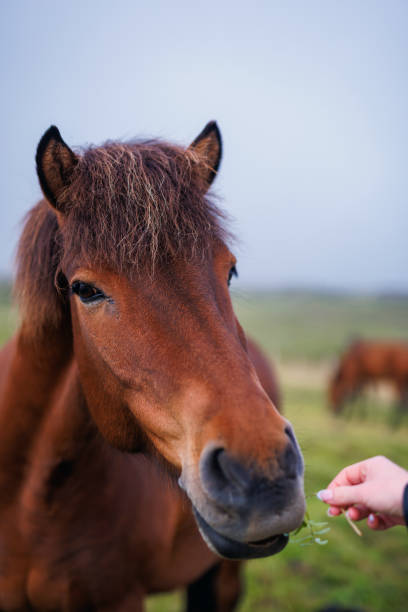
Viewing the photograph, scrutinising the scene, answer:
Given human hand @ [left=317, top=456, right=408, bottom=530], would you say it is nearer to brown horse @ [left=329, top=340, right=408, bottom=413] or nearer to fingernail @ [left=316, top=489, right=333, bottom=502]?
fingernail @ [left=316, top=489, right=333, bottom=502]

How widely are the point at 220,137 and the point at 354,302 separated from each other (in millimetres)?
66455

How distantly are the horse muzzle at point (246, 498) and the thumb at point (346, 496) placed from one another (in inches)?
12.1

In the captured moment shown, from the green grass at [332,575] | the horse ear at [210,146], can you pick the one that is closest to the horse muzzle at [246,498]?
the horse ear at [210,146]

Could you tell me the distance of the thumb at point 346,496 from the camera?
1691mm

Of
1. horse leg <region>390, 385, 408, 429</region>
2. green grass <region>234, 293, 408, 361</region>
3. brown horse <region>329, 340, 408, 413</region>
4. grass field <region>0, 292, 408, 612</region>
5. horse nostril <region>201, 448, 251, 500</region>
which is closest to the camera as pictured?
horse nostril <region>201, 448, 251, 500</region>

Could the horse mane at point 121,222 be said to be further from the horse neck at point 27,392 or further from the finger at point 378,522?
the finger at point 378,522

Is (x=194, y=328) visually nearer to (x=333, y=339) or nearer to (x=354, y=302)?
(x=333, y=339)

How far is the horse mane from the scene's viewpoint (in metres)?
1.93

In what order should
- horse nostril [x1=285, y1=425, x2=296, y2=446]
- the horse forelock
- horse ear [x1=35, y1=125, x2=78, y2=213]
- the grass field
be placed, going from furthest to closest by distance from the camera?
A: the grass field, horse ear [x1=35, y1=125, x2=78, y2=213], the horse forelock, horse nostril [x1=285, y1=425, x2=296, y2=446]

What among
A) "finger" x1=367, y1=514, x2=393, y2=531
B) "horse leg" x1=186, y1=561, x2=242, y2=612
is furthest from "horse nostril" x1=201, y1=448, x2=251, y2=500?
"horse leg" x1=186, y1=561, x2=242, y2=612

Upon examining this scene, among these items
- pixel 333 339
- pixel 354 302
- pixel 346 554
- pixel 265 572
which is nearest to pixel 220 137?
pixel 265 572

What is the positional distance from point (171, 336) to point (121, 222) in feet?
1.96

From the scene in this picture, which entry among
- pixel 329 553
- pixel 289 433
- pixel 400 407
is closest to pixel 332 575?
pixel 329 553

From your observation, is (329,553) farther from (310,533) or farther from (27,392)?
(27,392)
